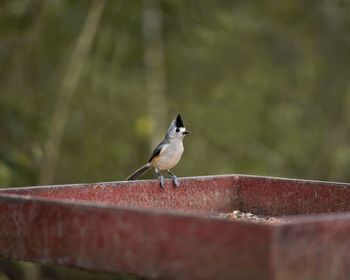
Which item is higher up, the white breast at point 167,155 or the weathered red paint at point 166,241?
the white breast at point 167,155

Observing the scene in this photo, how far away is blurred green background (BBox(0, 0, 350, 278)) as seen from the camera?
23.2 feet

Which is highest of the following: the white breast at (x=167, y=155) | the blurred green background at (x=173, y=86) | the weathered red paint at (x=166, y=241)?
the blurred green background at (x=173, y=86)

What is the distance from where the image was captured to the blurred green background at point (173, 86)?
7.08 metres

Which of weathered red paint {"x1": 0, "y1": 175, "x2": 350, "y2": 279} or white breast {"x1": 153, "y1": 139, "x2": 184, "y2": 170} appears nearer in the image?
weathered red paint {"x1": 0, "y1": 175, "x2": 350, "y2": 279}

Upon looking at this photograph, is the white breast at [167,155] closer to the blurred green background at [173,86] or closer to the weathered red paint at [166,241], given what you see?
the blurred green background at [173,86]

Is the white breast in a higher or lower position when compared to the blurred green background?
lower

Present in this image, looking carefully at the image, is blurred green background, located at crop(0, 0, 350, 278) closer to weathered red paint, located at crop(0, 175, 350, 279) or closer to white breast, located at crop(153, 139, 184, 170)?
white breast, located at crop(153, 139, 184, 170)

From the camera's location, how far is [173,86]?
8.35 m

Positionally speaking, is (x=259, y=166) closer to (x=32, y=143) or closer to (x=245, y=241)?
(x=32, y=143)

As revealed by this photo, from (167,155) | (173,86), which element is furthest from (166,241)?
(173,86)

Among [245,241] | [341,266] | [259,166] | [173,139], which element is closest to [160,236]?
[245,241]

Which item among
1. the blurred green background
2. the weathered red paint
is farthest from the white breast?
the weathered red paint

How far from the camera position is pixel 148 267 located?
2.63 metres

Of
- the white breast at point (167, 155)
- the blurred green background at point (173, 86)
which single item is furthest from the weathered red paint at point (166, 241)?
the blurred green background at point (173, 86)
